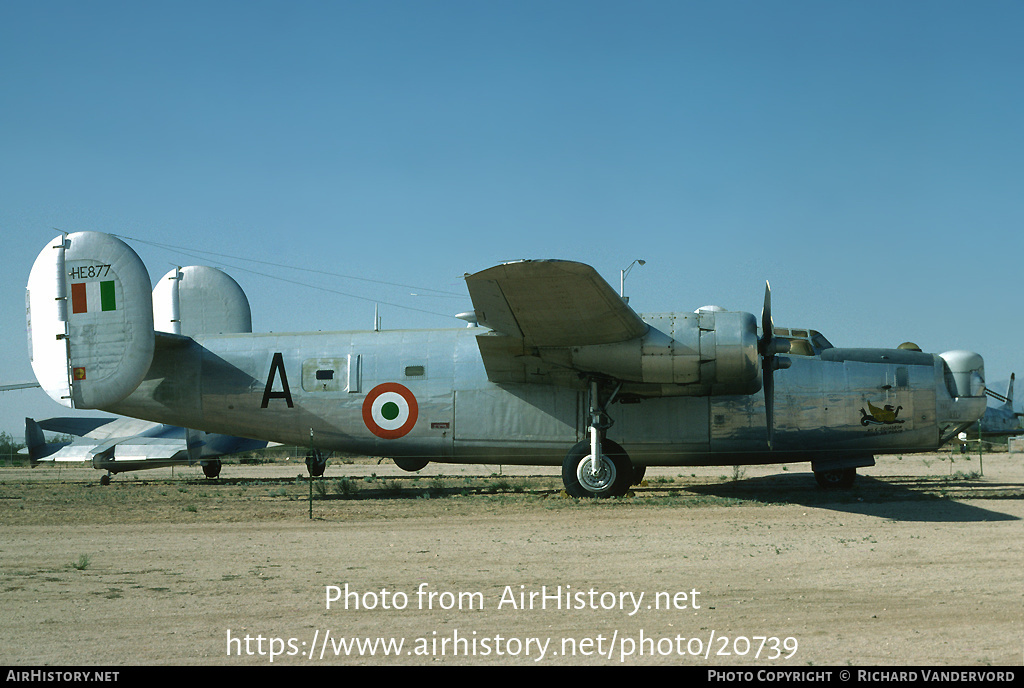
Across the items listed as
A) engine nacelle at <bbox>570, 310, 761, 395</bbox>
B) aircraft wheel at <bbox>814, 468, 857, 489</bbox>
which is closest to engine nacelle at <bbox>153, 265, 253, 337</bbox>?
engine nacelle at <bbox>570, 310, 761, 395</bbox>

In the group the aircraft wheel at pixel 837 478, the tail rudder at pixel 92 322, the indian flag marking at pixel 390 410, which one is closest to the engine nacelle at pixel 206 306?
the tail rudder at pixel 92 322

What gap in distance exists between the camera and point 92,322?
14352mm

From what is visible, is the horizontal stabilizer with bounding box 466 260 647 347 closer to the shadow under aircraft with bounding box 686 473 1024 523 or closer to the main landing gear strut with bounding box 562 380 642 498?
the main landing gear strut with bounding box 562 380 642 498

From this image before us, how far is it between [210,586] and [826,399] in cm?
1128

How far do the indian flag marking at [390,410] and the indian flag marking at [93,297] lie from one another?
4.91 meters

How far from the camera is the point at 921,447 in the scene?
14195 mm

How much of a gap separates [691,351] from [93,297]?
35.1ft

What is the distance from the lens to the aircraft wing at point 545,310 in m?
Answer: 11.1

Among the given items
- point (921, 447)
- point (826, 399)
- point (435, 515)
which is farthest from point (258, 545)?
→ point (921, 447)

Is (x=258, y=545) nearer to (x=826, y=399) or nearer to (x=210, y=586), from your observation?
(x=210, y=586)

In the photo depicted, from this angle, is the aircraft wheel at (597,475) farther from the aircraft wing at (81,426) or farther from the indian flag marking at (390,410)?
the aircraft wing at (81,426)

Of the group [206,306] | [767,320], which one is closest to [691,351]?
[767,320]

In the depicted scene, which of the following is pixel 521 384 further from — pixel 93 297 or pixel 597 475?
pixel 93 297

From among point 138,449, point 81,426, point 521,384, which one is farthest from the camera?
point 81,426
